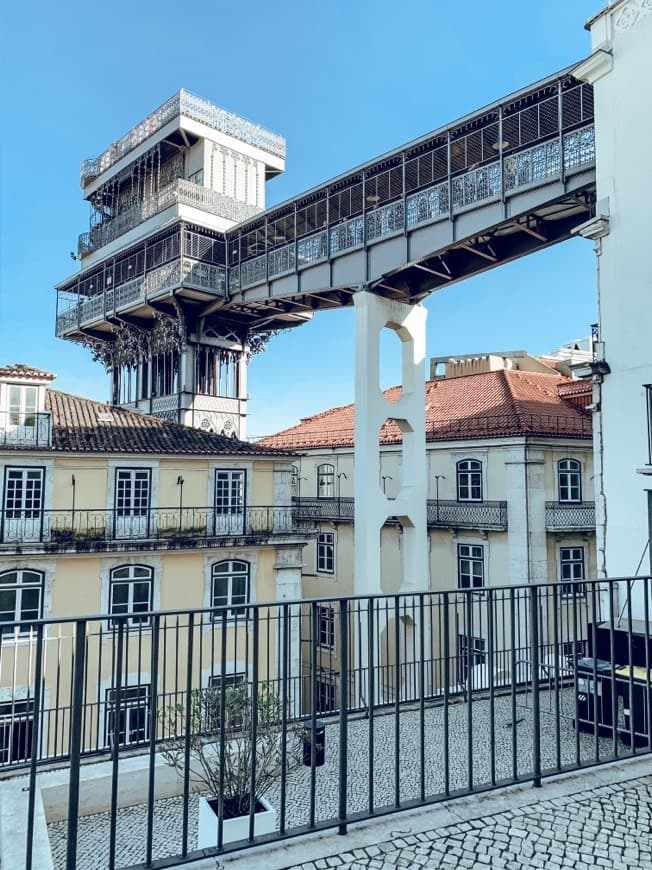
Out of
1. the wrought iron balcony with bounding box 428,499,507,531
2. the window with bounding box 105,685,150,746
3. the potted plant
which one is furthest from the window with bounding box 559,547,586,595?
the potted plant

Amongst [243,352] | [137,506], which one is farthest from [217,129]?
[137,506]

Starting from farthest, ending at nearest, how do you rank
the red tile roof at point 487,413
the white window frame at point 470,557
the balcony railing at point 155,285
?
the balcony railing at point 155,285 → the white window frame at point 470,557 → the red tile roof at point 487,413

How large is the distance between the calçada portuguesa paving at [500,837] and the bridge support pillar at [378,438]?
12.4 metres

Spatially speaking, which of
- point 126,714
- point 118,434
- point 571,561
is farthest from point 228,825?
point 571,561

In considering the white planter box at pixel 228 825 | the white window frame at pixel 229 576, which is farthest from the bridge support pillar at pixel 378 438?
the white planter box at pixel 228 825

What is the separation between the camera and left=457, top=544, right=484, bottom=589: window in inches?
830

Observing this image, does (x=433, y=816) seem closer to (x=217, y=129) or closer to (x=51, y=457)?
(x=51, y=457)

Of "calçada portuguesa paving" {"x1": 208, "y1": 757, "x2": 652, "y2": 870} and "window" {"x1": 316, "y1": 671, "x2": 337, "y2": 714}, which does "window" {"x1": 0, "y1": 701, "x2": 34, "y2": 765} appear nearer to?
"calçada portuguesa paving" {"x1": 208, "y1": 757, "x2": 652, "y2": 870}

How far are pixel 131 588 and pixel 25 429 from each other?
475cm

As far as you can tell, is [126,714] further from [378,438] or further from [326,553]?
[326,553]

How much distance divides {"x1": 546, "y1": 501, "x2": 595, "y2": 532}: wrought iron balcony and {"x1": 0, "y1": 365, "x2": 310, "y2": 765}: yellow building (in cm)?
774

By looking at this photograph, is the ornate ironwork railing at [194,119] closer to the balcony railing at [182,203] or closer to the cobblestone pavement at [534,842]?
the balcony railing at [182,203]

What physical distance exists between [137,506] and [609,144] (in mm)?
13300

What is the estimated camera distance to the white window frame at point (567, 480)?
808 inches
